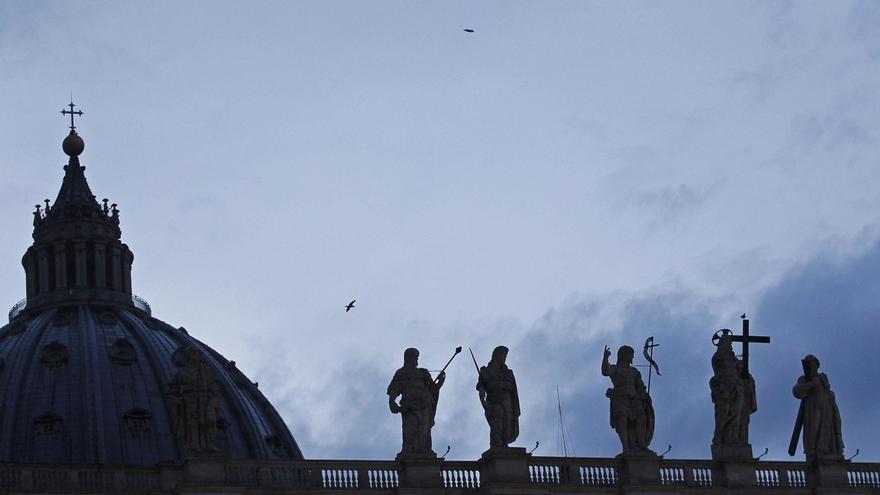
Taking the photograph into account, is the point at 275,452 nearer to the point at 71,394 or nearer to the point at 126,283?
the point at 71,394

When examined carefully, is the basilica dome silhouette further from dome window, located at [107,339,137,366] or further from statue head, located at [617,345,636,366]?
statue head, located at [617,345,636,366]

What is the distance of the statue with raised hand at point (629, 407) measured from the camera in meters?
79.9

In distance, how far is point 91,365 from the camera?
154125 mm

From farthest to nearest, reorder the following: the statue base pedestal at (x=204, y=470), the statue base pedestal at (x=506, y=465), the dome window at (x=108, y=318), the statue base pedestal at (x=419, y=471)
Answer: the dome window at (x=108, y=318), the statue base pedestal at (x=506, y=465), the statue base pedestal at (x=419, y=471), the statue base pedestal at (x=204, y=470)

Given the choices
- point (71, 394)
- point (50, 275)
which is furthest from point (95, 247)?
point (71, 394)

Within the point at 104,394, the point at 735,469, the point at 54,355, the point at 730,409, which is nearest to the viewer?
the point at 735,469

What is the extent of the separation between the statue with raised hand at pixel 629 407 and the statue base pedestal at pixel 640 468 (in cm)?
15

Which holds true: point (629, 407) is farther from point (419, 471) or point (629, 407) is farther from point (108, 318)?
point (108, 318)

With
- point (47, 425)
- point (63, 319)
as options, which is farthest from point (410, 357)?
point (63, 319)

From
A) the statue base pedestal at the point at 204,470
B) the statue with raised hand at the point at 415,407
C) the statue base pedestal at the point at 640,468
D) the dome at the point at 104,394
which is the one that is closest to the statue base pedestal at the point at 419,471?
the statue with raised hand at the point at 415,407

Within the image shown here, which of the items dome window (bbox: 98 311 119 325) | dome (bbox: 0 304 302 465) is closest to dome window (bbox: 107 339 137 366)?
dome (bbox: 0 304 302 465)

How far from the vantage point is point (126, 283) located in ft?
559

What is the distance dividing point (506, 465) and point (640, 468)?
13.5ft

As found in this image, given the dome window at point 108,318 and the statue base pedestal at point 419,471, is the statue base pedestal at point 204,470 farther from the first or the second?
the dome window at point 108,318
